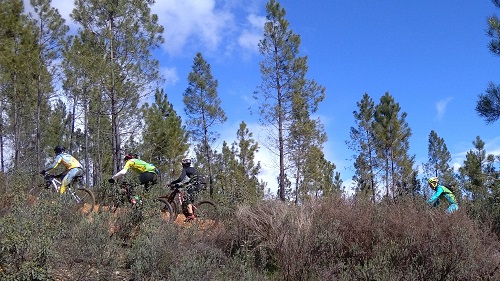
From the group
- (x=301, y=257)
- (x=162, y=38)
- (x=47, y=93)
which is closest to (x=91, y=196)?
(x=301, y=257)

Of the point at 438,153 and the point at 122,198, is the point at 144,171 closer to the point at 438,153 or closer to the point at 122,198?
the point at 122,198

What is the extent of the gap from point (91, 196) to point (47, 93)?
13.6 m

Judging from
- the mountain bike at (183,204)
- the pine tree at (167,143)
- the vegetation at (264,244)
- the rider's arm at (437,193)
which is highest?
the pine tree at (167,143)

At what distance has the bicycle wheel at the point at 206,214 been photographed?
771 centimetres

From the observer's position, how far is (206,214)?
28.0ft

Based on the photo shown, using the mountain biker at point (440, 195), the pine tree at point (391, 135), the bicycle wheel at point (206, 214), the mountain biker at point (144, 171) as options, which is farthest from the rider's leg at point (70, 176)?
the pine tree at point (391, 135)

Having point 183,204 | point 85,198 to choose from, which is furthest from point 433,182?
point 85,198

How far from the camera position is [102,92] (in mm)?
15977

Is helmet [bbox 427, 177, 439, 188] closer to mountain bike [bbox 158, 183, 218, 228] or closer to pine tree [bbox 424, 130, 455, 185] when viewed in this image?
mountain bike [bbox 158, 183, 218, 228]

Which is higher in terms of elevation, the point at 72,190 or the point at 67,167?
the point at 67,167

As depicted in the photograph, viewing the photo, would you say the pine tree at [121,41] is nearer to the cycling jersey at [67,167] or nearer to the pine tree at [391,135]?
the cycling jersey at [67,167]

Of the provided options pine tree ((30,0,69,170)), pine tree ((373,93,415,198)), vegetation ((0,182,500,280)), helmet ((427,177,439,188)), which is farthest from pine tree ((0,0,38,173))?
pine tree ((373,93,415,198))

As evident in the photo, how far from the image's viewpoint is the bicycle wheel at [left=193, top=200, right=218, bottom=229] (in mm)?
7711

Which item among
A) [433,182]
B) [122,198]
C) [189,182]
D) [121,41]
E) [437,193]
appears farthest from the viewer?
[121,41]
